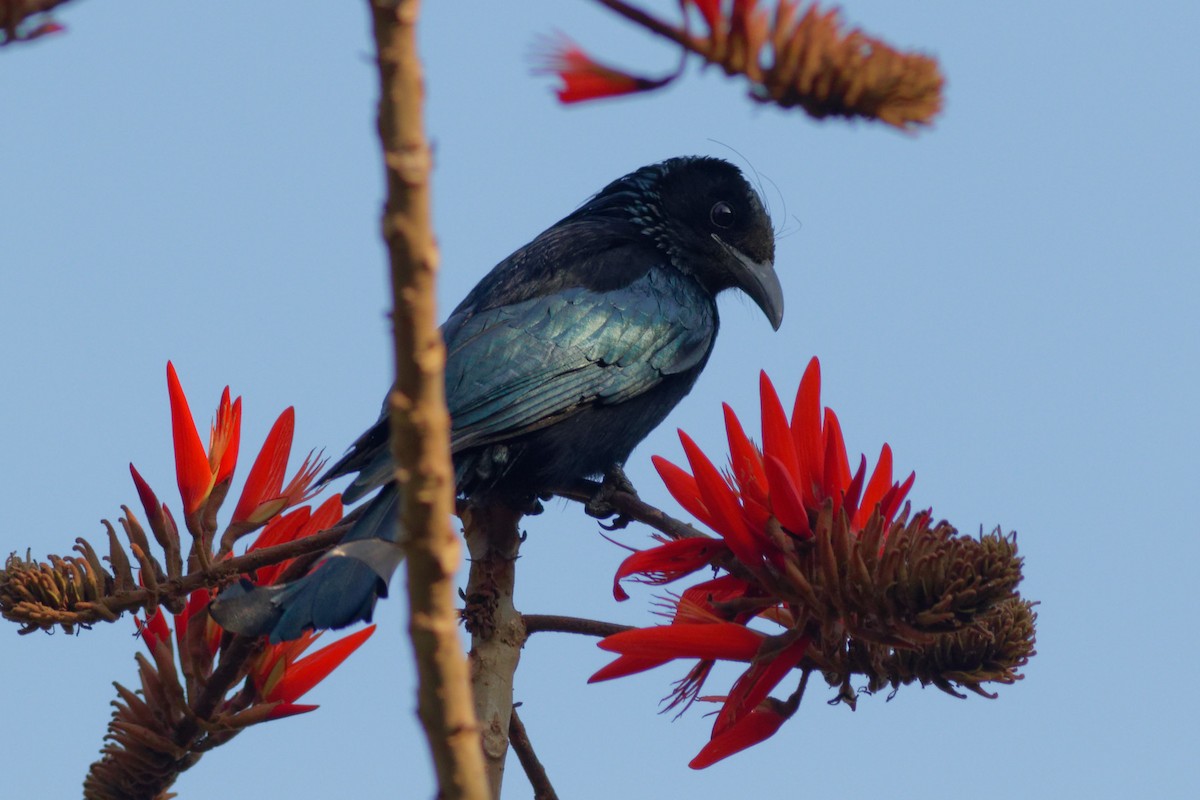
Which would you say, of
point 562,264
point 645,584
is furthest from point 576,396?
point 645,584

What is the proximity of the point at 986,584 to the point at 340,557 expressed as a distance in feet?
4.22

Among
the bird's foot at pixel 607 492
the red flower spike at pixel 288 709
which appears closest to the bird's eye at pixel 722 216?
the bird's foot at pixel 607 492

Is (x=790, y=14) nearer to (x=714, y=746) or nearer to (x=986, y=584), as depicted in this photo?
(x=986, y=584)

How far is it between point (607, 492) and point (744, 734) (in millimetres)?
1395

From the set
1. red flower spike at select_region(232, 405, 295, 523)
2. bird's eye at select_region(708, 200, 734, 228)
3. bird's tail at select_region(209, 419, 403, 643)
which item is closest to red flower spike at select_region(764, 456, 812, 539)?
bird's tail at select_region(209, 419, 403, 643)

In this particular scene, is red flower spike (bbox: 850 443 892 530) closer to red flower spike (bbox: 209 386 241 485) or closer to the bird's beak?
red flower spike (bbox: 209 386 241 485)

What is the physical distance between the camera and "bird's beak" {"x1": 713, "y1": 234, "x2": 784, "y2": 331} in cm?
563

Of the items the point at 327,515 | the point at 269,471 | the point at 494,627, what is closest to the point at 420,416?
the point at 494,627

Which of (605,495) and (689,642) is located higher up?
(605,495)

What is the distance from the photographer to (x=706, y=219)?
19.7ft

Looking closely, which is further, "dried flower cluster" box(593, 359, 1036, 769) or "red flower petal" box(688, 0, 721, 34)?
"dried flower cluster" box(593, 359, 1036, 769)

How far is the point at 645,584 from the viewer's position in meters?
3.20

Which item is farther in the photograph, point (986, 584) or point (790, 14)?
point (986, 584)

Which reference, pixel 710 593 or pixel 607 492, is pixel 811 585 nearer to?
pixel 710 593
